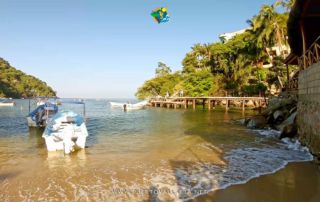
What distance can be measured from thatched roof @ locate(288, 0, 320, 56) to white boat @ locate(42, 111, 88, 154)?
11.5 m

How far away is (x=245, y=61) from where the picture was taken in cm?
5016

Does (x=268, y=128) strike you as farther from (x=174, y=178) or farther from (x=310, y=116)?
(x=174, y=178)

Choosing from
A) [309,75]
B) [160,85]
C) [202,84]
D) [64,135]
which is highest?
[160,85]

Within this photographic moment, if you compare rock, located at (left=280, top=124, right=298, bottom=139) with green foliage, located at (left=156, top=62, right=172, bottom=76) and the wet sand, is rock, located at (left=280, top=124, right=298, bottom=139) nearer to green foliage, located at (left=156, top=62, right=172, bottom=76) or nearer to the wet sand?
the wet sand

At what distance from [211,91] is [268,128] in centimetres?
3092

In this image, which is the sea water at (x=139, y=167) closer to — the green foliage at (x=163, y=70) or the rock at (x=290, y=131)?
the rock at (x=290, y=131)

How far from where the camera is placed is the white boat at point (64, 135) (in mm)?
13070

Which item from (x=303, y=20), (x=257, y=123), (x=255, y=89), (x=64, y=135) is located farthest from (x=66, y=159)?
(x=255, y=89)

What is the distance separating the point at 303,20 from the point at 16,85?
177m

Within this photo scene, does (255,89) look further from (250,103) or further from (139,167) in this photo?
(139,167)

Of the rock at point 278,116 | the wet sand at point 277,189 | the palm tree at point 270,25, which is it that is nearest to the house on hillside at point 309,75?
the wet sand at point 277,189

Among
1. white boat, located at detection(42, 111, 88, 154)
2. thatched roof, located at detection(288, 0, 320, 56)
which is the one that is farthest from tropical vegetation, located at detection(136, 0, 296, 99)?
white boat, located at detection(42, 111, 88, 154)

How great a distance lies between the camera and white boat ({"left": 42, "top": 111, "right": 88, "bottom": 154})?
13.1 metres

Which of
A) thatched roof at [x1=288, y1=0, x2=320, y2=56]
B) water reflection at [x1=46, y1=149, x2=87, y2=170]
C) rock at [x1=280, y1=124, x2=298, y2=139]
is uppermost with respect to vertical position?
thatched roof at [x1=288, y1=0, x2=320, y2=56]
